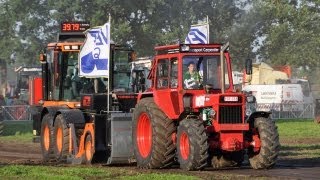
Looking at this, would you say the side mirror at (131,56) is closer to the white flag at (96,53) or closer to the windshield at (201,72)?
the white flag at (96,53)

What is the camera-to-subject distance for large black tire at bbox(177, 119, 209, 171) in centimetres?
1683

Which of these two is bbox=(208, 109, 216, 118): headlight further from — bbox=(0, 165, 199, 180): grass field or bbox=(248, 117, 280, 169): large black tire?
bbox=(0, 165, 199, 180): grass field

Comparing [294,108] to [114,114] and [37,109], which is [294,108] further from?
[114,114]

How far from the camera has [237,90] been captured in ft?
60.6

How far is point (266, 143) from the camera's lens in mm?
17484

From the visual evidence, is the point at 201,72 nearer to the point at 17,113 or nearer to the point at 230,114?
the point at 230,114

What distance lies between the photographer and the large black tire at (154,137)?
17844 mm

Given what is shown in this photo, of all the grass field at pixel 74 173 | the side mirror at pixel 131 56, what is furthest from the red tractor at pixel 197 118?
the side mirror at pixel 131 56

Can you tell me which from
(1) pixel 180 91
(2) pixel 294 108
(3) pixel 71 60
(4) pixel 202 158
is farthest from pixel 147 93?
(2) pixel 294 108

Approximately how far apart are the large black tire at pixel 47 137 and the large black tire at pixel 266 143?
262 inches

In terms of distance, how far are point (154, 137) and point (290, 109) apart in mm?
36282

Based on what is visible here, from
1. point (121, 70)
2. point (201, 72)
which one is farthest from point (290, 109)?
point (201, 72)

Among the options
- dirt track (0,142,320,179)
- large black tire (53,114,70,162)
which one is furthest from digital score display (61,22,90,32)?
dirt track (0,142,320,179)

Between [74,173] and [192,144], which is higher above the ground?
[192,144]
